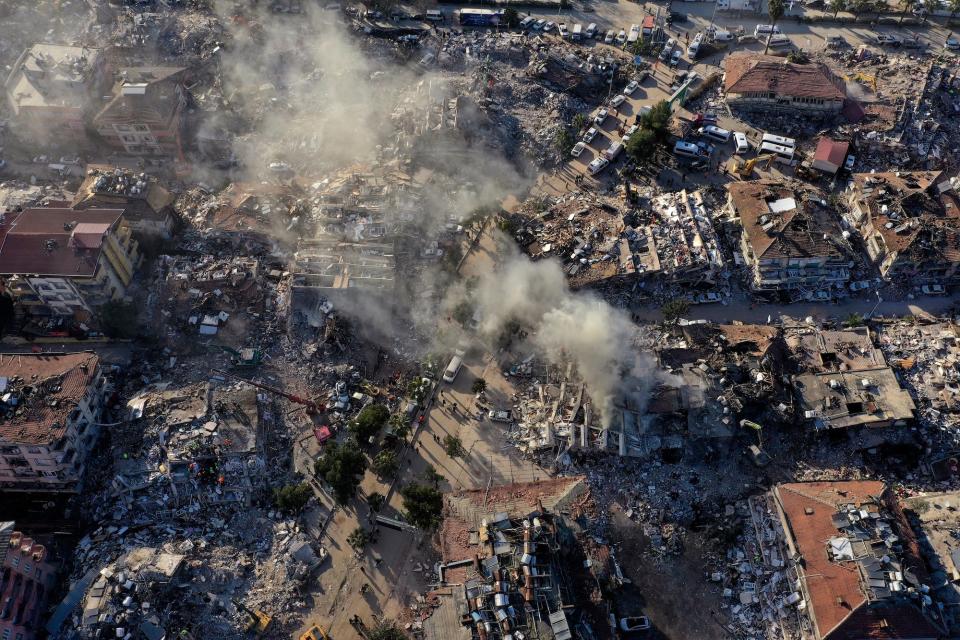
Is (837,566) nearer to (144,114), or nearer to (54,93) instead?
(144,114)

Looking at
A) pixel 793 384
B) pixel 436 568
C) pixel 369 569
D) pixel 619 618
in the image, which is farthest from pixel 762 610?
pixel 369 569

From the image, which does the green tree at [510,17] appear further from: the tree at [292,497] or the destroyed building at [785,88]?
the tree at [292,497]

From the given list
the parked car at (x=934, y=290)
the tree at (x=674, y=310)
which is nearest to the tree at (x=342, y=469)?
the tree at (x=674, y=310)

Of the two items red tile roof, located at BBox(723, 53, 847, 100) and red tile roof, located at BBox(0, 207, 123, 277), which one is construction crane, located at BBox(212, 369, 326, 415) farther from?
red tile roof, located at BBox(723, 53, 847, 100)

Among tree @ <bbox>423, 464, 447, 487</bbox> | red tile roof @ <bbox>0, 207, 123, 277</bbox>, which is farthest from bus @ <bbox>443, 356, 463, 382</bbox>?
red tile roof @ <bbox>0, 207, 123, 277</bbox>

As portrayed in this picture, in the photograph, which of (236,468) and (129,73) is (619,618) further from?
(129,73)

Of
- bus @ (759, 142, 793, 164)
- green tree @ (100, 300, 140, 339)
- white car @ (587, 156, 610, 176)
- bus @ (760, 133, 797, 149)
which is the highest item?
bus @ (760, 133, 797, 149)

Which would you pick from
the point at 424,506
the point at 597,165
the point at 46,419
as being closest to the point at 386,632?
the point at 424,506
